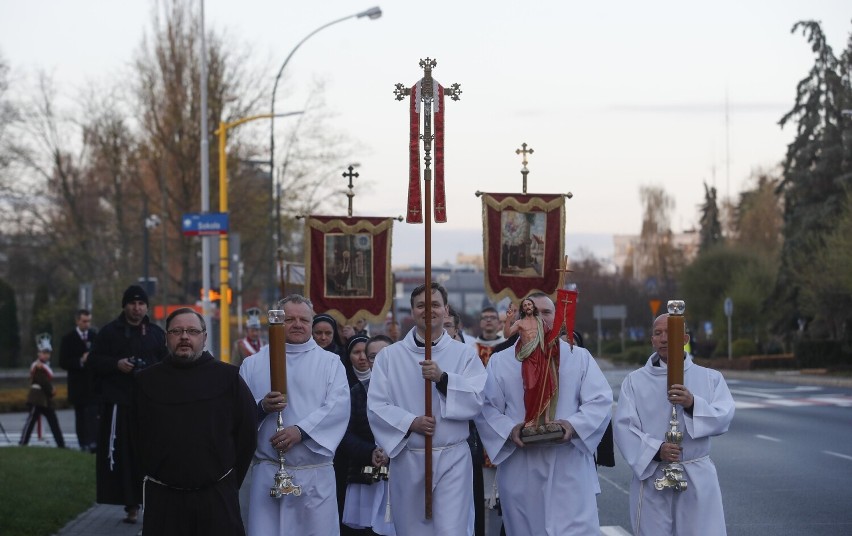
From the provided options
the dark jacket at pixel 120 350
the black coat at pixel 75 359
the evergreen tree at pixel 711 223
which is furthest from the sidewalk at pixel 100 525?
the evergreen tree at pixel 711 223

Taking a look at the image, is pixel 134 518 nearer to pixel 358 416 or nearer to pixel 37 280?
pixel 358 416

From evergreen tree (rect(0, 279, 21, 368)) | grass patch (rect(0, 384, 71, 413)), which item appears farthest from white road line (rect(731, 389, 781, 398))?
evergreen tree (rect(0, 279, 21, 368))

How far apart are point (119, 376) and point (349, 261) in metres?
4.13

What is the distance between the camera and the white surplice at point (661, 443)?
27.6 ft

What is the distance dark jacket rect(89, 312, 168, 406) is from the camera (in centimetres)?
1231

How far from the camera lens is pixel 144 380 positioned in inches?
291

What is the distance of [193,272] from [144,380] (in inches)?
1493

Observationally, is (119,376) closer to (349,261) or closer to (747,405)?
(349,261)

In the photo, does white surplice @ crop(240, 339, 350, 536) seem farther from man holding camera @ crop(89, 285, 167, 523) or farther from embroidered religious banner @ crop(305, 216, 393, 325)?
embroidered religious banner @ crop(305, 216, 393, 325)

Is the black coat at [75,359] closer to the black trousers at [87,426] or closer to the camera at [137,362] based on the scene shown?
the black trousers at [87,426]

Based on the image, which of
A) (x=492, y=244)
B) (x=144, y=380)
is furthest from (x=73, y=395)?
(x=144, y=380)

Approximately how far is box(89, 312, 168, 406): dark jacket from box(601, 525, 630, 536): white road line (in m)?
4.07

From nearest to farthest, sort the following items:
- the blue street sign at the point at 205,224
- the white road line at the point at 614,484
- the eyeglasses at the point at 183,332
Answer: the eyeglasses at the point at 183,332 < the white road line at the point at 614,484 < the blue street sign at the point at 205,224

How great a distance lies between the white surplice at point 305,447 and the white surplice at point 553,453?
3.09 feet
